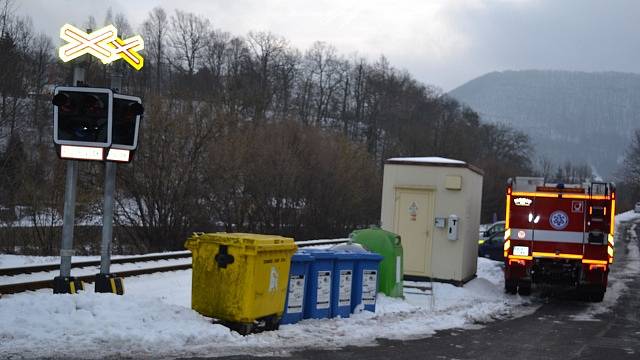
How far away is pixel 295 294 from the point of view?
1052 centimetres

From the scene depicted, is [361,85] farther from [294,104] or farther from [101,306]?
[101,306]

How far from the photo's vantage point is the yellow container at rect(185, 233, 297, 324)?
30.9ft

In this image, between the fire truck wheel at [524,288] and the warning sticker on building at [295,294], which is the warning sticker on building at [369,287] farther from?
the fire truck wheel at [524,288]

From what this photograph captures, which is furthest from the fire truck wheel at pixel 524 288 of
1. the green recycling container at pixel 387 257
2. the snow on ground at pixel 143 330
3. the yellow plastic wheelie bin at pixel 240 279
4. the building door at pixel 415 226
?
the yellow plastic wheelie bin at pixel 240 279

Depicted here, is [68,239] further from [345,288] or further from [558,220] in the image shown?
[558,220]

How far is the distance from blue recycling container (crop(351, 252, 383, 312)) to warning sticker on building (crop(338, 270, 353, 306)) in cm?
19

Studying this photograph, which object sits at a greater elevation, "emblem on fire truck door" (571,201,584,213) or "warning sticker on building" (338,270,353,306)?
"emblem on fire truck door" (571,201,584,213)

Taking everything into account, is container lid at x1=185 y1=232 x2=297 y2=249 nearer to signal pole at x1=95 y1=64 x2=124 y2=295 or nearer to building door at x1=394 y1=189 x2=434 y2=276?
signal pole at x1=95 y1=64 x2=124 y2=295

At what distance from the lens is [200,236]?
982 centimetres

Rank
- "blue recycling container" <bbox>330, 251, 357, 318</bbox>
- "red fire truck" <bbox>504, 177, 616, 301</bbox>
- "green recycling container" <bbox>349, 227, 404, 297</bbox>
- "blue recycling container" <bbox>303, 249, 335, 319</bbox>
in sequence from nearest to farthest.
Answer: "blue recycling container" <bbox>303, 249, 335, 319</bbox> < "blue recycling container" <bbox>330, 251, 357, 318</bbox> < "green recycling container" <bbox>349, 227, 404, 297</bbox> < "red fire truck" <bbox>504, 177, 616, 301</bbox>

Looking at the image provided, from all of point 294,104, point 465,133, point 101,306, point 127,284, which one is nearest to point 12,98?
point 127,284

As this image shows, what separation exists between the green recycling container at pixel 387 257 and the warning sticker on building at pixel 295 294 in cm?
322

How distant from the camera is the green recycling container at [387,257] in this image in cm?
1362

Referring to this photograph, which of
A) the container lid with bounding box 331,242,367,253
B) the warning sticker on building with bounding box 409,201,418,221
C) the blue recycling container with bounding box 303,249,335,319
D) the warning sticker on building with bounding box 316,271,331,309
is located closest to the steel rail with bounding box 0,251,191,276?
the container lid with bounding box 331,242,367,253
